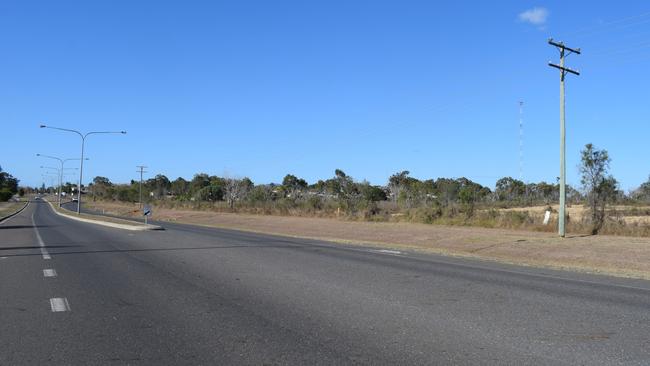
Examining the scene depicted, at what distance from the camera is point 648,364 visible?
621 cm

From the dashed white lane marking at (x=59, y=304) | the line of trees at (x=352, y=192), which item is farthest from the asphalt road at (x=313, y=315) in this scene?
the line of trees at (x=352, y=192)

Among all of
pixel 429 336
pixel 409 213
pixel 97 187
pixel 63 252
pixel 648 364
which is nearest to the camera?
pixel 648 364

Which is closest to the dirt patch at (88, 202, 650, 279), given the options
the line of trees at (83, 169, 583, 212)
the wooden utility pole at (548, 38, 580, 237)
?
the wooden utility pole at (548, 38, 580, 237)

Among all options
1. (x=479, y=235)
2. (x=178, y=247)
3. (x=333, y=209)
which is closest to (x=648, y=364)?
(x=178, y=247)

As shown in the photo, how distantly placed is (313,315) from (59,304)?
4.34 meters

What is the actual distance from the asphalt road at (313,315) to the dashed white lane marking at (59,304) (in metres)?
0.03

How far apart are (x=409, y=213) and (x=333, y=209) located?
495 inches

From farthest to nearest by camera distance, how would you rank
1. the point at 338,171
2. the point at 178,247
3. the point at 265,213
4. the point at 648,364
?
the point at 338,171 < the point at 265,213 < the point at 178,247 < the point at 648,364

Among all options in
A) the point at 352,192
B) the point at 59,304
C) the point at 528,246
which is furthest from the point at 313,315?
the point at 352,192

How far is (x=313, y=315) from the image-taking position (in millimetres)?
8781

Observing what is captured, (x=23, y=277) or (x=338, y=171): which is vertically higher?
(x=338, y=171)

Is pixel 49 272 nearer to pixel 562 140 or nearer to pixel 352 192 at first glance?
pixel 562 140

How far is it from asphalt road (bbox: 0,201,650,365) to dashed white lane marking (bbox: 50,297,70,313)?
0.11 feet

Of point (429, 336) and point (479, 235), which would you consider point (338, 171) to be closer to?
point (479, 235)
